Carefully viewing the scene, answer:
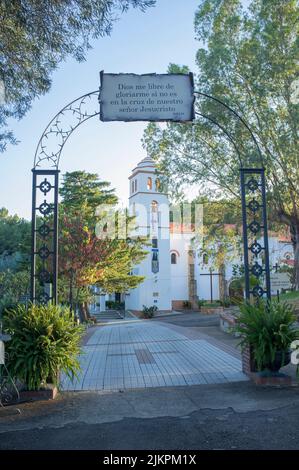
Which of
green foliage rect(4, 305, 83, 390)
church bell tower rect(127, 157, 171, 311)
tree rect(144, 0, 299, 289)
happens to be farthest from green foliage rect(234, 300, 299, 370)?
church bell tower rect(127, 157, 171, 311)

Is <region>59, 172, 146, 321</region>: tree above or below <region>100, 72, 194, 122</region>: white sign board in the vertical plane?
below

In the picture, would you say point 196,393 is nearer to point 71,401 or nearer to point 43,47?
point 71,401

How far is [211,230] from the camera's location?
64.8ft

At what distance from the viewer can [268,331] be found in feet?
24.3

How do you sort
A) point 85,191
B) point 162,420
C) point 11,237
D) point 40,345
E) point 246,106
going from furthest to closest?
point 85,191
point 11,237
point 246,106
point 40,345
point 162,420

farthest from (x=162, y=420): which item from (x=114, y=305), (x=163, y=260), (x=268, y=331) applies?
(x=114, y=305)

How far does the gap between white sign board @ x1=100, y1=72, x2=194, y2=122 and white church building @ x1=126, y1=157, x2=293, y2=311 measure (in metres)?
28.4

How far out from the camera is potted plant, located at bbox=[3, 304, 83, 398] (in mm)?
6691

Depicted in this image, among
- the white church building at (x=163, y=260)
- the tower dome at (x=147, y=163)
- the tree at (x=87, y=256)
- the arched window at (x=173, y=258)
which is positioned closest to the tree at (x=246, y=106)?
the tree at (x=87, y=256)

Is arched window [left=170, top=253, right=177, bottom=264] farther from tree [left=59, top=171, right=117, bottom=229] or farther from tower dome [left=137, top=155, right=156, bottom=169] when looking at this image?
tree [left=59, top=171, right=117, bottom=229]

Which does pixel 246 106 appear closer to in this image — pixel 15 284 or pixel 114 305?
pixel 15 284

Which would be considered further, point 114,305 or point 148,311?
point 114,305

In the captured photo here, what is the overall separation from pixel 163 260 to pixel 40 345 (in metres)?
33.5

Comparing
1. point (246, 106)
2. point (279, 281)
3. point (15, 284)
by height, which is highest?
point (246, 106)
